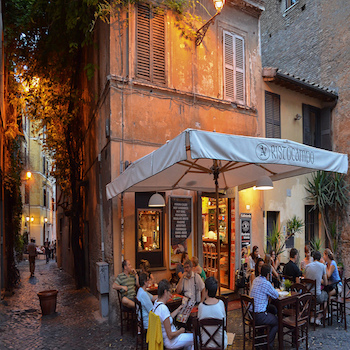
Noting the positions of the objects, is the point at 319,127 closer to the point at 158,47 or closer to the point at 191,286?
the point at 158,47

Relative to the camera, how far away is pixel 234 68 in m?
10.3

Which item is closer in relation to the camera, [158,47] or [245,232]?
[158,47]

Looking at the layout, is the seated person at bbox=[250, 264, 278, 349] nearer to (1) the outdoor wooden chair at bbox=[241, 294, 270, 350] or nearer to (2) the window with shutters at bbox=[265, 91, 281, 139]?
(1) the outdoor wooden chair at bbox=[241, 294, 270, 350]

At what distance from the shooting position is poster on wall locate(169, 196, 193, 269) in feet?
27.9

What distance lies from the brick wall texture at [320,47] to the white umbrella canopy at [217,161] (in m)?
7.29

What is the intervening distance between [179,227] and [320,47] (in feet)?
33.4

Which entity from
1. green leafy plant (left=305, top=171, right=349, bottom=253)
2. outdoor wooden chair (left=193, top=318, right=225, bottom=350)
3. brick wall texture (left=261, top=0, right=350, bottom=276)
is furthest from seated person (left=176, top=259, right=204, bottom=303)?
brick wall texture (left=261, top=0, right=350, bottom=276)

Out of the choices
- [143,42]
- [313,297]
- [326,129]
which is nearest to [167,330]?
[313,297]

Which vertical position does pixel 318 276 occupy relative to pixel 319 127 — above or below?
below

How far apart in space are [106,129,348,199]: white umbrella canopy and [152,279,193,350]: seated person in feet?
5.49

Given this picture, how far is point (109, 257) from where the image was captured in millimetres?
8219

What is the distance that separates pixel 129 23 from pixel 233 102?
361cm

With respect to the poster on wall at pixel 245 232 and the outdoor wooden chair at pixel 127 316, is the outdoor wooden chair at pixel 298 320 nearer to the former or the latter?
the outdoor wooden chair at pixel 127 316

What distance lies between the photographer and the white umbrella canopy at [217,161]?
4.37 metres
